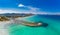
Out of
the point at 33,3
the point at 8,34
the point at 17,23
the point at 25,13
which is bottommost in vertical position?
the point at 8,34

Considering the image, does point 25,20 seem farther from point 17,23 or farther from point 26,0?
point 26,0

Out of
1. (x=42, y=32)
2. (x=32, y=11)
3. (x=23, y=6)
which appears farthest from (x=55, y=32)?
(x=23, y=6)

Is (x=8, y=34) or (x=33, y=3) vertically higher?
(x=33, y=3)

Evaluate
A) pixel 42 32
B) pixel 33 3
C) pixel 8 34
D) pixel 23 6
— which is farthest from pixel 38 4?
pixel 8 34

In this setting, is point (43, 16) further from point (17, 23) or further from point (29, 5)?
point (17, 23)

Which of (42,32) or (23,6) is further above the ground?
(23,6)

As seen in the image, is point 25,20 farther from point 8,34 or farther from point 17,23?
point 8,34
